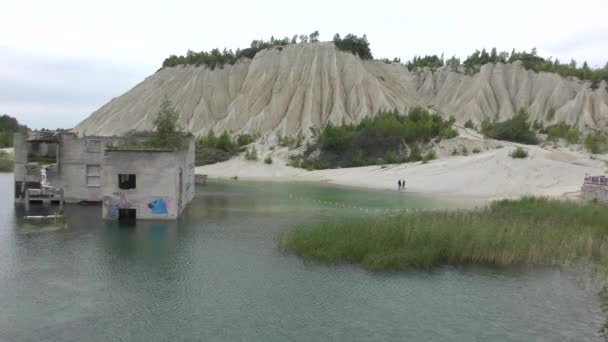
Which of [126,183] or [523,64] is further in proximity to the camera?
[523,64]

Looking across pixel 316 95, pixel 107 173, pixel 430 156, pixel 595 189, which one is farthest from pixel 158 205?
pixel 316 95

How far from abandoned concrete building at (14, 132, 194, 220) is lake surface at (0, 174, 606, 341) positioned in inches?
170

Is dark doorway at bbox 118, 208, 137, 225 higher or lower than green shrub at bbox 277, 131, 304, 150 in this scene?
lower

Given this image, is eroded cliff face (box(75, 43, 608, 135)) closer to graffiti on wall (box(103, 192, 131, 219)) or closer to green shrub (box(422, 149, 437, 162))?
green shrub (box(422, 149, 437, 162))

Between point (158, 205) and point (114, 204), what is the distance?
7.33ft

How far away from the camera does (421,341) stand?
41.2ft

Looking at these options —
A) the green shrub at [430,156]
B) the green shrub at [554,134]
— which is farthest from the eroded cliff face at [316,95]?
the green shrub at [430,156]

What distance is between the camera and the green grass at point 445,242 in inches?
757

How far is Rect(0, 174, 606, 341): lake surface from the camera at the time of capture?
12867mm

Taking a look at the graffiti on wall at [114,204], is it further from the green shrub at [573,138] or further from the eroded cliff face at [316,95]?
the green shrub at [573,138]

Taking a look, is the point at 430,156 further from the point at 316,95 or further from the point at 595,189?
the point at 316,95

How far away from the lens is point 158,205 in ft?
92.0

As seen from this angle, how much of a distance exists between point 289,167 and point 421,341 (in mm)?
57011

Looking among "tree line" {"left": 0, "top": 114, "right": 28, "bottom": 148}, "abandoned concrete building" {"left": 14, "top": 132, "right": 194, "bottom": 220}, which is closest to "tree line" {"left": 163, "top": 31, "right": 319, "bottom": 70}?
"tree line" {"left": 0, "top": 114, "right": 28, "bottom": 148}
